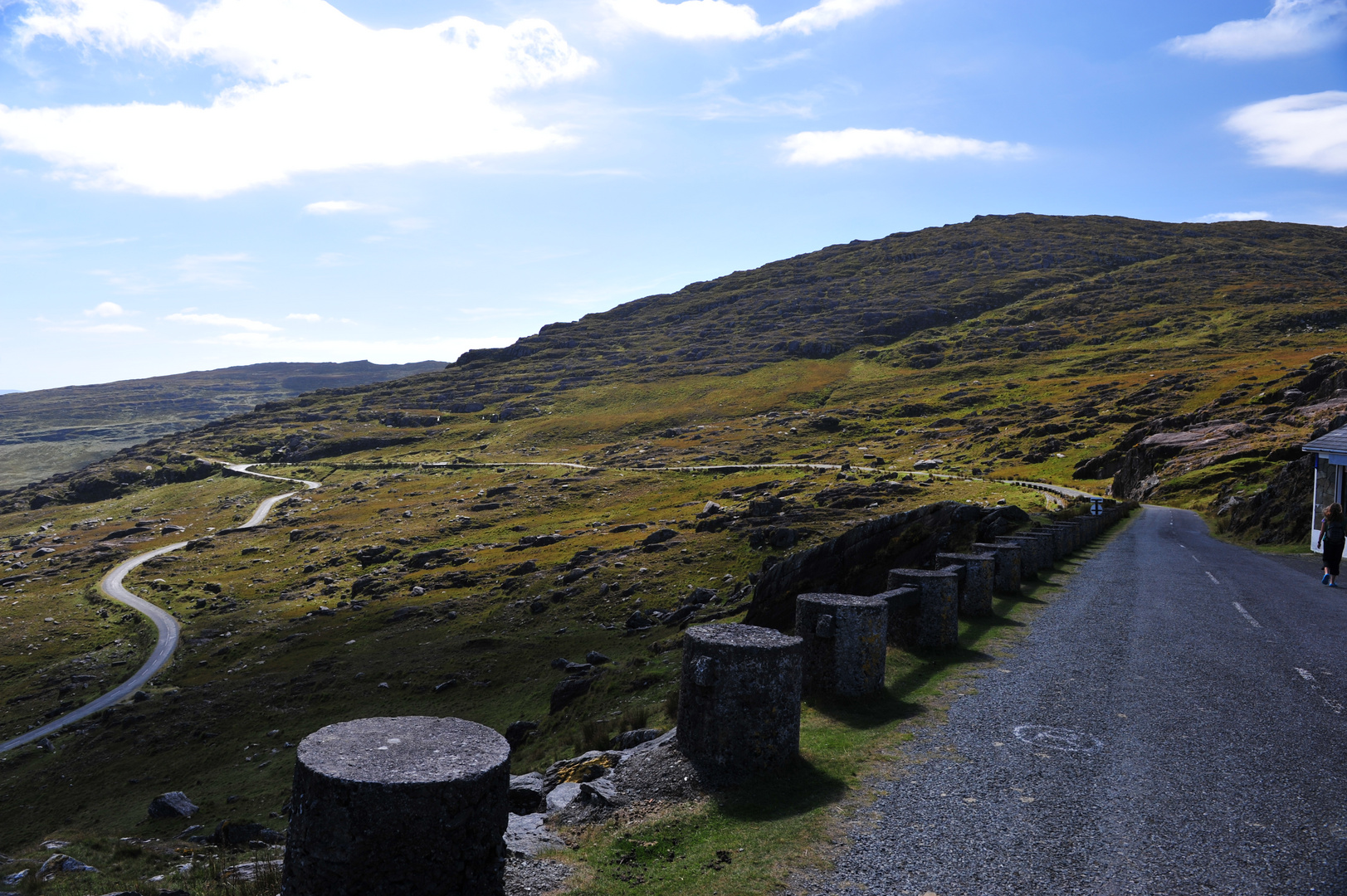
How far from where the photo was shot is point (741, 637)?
8383 mm

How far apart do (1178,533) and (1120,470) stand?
147ft

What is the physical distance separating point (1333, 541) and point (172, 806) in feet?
133

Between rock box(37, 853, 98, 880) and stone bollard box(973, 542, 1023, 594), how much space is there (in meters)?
22.8

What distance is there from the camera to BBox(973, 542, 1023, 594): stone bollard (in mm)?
19531

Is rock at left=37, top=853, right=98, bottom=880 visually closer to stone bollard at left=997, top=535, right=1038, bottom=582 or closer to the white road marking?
the white road marking

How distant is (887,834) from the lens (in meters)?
A: 6.62

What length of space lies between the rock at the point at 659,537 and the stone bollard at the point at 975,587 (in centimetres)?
4221

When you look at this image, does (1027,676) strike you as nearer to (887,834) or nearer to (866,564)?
(887,834)

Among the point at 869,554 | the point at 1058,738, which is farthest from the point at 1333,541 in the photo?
the point at 1058,738

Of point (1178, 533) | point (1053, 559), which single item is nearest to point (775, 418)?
point (1178, 533)

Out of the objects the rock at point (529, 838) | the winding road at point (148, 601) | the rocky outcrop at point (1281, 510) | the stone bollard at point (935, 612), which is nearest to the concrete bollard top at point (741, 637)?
the rock at point (529, 838)

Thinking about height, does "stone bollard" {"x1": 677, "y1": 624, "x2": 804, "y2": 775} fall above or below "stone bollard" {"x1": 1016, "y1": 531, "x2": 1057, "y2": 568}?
above

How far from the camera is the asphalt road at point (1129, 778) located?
5.93 metres

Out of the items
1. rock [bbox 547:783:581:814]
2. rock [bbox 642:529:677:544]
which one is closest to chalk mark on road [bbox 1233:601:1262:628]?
rock [bbox 547:783:581:814]
